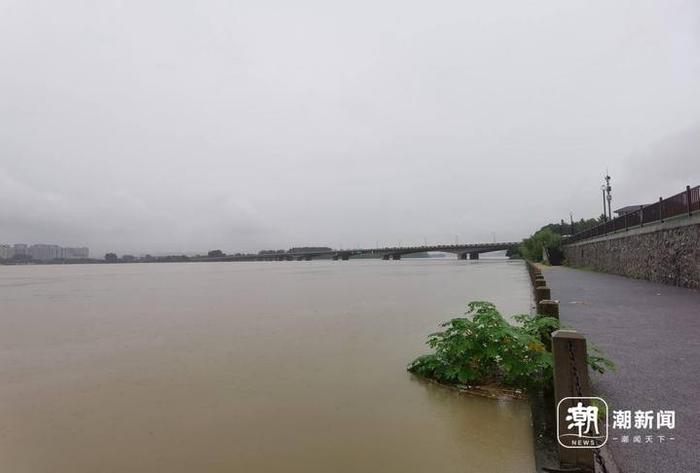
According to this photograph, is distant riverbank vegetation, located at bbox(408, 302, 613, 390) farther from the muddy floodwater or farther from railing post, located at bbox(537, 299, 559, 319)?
the muddy floodwater

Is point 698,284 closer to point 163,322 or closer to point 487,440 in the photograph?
point 487,440

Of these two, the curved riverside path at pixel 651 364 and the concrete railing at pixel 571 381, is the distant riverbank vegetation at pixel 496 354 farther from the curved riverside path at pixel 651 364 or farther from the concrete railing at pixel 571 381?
the concrete railing at pixel 571 381

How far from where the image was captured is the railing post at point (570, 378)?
10.6 ft

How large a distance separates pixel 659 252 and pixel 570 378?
52.4 feet

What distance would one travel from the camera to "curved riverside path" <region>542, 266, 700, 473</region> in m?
3.50

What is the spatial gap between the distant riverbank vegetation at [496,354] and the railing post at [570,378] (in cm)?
173

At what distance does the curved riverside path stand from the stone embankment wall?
4.66 feet

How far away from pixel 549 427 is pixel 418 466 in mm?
1336

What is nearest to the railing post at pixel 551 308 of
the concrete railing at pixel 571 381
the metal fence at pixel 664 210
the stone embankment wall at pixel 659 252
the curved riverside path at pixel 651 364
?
the curved riverside path at pixel 651 364

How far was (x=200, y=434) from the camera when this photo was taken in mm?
5379

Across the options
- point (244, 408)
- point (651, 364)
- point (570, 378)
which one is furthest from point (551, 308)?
point (244, 408)

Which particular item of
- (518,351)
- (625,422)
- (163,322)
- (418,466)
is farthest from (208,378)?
(163,322)

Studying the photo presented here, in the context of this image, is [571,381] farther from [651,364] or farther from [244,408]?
[244,408]

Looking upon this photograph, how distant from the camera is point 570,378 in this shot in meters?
3.31
